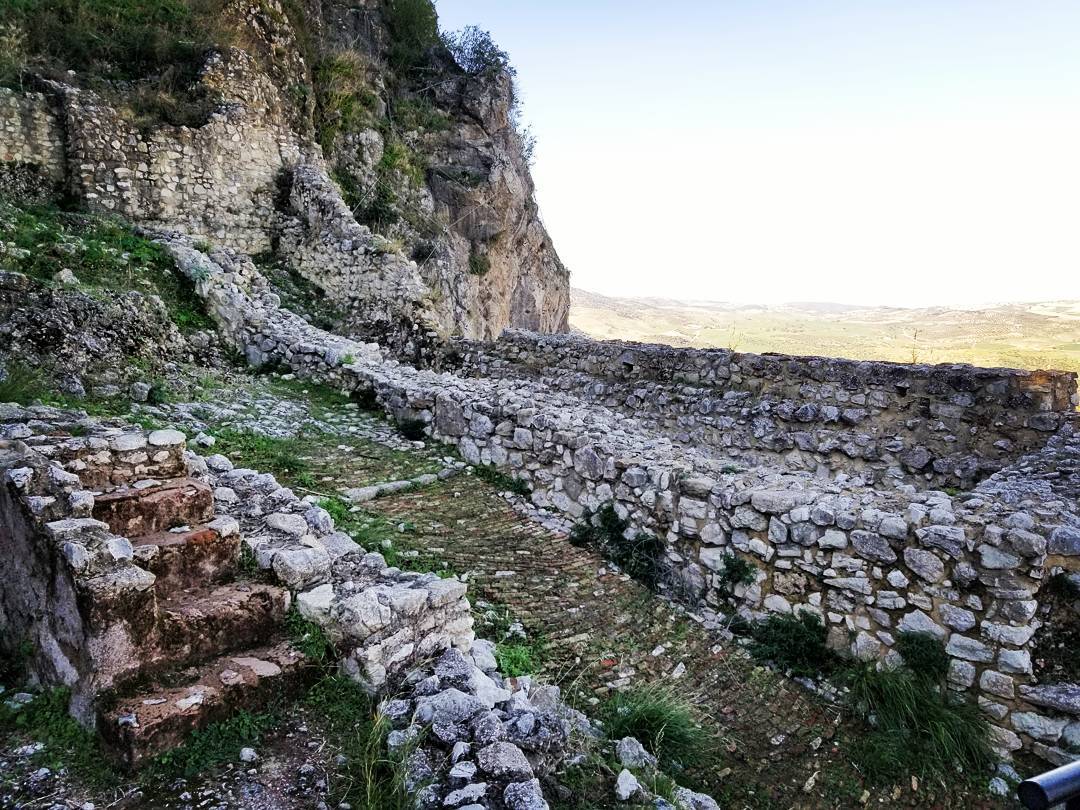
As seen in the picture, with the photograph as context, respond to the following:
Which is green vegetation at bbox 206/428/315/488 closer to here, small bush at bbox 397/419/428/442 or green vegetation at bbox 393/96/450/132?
small bush at bbox 397/419/428/442

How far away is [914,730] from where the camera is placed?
4207 mm

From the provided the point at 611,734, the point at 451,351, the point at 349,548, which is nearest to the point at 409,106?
the point at 451,351

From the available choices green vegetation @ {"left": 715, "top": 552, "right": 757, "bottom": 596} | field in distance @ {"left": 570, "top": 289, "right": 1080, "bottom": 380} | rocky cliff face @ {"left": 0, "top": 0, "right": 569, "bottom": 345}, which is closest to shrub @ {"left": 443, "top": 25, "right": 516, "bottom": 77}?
rocky cliff face @ {"left": 0, "top": 0, "right": 569, "bottom": 345}

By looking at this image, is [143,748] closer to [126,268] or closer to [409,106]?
[126,268]

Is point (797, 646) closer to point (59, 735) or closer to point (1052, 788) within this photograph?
point (1052, 788)

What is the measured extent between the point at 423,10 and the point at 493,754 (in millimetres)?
24394

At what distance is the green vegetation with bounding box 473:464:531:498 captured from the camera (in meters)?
7.28

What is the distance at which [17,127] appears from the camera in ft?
37.4

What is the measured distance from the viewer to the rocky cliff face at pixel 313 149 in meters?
12.1

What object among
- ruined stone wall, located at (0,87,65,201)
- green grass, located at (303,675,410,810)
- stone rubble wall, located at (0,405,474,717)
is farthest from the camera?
ruined stone wall, located at (0,87,65,201)

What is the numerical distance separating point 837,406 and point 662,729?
291 inches

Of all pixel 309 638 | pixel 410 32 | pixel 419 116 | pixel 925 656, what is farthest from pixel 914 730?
pixel 410 32

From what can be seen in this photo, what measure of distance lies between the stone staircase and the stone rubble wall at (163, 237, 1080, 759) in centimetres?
353

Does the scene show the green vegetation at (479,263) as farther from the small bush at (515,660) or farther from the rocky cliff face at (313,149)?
the small bush at (515,660)
